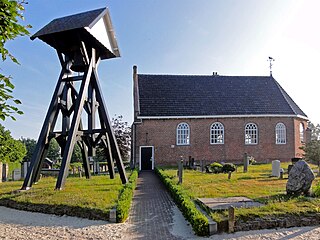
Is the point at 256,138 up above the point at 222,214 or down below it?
above

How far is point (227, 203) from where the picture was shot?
8969 millimetres

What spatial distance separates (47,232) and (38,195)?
3.57 m

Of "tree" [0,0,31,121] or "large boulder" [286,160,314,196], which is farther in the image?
"large boulder" [286,160,314,196]

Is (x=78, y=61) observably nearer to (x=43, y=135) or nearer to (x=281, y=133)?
(x=43, y=135)

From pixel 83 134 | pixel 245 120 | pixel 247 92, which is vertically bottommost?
pixel 83 134

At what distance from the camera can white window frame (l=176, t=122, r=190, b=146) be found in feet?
89.8

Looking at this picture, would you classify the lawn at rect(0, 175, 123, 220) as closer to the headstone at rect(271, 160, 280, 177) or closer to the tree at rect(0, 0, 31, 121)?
the tree at rect(0, 0, 31, 121)

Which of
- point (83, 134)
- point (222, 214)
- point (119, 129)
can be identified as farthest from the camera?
point (119, 129)

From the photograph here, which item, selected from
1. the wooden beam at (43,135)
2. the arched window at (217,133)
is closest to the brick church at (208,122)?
the arched window at (217,133)

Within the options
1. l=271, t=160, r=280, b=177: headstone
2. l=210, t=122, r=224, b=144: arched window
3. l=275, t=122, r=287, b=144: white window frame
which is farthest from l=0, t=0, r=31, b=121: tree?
l=275, t=122, r=287, b=144: white window frame

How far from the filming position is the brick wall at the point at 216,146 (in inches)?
1050

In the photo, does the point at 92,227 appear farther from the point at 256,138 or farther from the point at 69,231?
the point at 256,138

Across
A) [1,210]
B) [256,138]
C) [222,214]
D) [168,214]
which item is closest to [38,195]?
[1,210]

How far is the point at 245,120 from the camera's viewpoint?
28438mm
